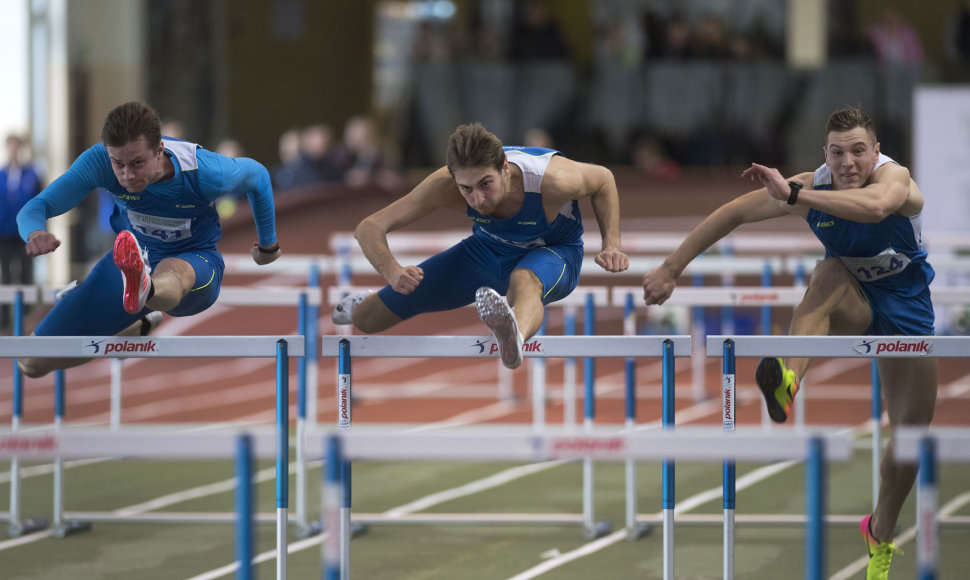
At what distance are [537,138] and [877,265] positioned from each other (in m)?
9.53

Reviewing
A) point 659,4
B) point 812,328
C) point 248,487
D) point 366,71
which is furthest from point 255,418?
point 366,71

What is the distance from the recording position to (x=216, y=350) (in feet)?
13.4

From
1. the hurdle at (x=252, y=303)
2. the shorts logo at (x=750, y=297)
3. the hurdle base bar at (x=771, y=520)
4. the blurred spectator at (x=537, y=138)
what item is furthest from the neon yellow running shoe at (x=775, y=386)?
the blurred spectator at (x=537, y=138)

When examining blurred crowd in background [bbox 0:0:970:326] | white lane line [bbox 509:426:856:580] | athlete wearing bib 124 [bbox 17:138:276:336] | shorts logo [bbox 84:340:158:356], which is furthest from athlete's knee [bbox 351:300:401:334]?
blurred crowd in background [bbox 0:0:970:326]

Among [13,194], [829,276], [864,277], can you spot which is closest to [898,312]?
[864,277]

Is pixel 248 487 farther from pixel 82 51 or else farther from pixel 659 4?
pixel 659 4

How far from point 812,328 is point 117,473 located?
4959 millimetres

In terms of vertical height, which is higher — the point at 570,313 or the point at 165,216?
the point at 165,216

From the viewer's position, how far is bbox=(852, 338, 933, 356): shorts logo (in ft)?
13.1

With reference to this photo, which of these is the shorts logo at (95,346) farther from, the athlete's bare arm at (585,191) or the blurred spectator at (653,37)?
the blurred spectator at (653,37)

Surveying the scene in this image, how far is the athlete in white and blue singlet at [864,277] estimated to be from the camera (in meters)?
4.34

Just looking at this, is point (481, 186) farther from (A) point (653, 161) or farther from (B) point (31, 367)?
(A) point (653, 161)

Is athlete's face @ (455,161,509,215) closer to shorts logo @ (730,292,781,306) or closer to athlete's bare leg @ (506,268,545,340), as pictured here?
athlete's bare leg @ (506,268,545,340)

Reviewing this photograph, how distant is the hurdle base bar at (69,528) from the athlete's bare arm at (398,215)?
2.44 metres
